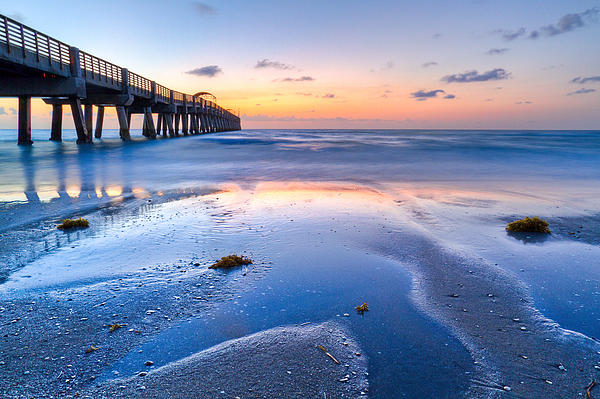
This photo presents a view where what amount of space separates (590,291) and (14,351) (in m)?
5.08

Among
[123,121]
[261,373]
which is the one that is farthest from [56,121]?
[261,373]

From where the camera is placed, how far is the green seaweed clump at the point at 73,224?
537 cm

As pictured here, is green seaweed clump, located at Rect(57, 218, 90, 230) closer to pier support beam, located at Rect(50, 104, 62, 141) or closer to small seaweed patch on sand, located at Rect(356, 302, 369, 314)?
small seaweed patch on sand, located at Rect(356, 302, 369, 314)

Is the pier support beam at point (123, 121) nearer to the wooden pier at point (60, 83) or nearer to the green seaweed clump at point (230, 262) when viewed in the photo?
the wooden pier at point (60, 83)

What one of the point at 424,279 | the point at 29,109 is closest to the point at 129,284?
the point at 424,279

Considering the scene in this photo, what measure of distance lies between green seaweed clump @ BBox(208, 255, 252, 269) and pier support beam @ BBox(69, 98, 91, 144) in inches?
1054

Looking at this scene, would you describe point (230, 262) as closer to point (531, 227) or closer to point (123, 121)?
point (531, 227)

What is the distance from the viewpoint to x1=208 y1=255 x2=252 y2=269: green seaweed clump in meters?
3.89

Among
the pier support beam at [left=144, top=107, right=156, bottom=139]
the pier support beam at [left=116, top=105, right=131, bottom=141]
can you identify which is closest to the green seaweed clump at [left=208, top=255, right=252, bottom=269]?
the pier support beam at [left=116, top=105, right=131, bottom=141]

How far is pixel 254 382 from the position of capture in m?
2.07

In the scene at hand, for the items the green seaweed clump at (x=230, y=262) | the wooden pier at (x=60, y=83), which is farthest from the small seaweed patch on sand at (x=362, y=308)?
the wooden pier at (x=60, y=83)

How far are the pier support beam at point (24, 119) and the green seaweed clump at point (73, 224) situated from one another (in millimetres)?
22996

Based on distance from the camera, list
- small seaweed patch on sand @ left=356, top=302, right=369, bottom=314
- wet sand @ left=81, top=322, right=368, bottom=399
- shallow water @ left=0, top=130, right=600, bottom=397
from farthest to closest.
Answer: small seaweed patch on sand @ left=356, top=302, right=369, bottom=314 < shallow water @ left=0, top=130, right=600, bottom=397 < wet sand @ left=81, top=322, right=368, bottom=399

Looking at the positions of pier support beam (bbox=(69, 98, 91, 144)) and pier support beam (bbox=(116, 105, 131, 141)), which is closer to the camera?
pier support beam (bbox=(69, 98, 91, 144))
